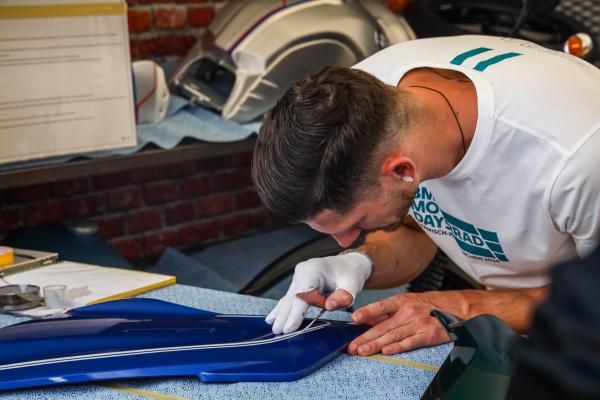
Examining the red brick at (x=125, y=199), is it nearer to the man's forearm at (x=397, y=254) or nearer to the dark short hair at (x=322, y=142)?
the man's forearm at (x=397, y=254)

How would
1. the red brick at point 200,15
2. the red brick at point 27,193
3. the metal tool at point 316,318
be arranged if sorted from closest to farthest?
1. the metal tool at point 316,318
2. the red brick at point 27,193
3. the red brick at point 200,15

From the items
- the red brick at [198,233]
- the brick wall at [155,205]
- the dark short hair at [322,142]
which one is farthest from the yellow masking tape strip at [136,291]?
the red brick at [198,233]

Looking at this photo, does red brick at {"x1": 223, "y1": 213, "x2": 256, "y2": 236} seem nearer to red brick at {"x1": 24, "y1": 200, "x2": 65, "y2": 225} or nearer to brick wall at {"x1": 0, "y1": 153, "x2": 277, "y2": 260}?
brick wall at {"x1": 0, "y1": 153, "x2": 277, "y2": 260}

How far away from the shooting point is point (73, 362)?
0.96 m

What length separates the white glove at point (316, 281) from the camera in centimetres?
112

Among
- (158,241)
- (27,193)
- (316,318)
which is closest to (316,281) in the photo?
(316,318)

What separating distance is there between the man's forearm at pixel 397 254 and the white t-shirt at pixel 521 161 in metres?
0.16

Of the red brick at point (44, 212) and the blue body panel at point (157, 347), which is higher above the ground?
the blue body panel at point (157, 347)

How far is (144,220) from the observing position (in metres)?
2.45

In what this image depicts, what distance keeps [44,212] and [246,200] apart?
0.79 metres

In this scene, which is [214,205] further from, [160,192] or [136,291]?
[136,291]

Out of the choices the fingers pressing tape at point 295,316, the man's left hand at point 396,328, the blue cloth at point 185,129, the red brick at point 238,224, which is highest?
the blue cloth at point 185,129

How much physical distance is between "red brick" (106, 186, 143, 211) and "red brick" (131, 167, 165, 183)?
3cm

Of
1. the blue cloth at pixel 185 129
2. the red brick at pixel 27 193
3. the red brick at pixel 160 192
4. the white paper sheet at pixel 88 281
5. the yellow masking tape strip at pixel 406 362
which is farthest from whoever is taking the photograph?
the red brick at pixel 160 192
